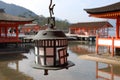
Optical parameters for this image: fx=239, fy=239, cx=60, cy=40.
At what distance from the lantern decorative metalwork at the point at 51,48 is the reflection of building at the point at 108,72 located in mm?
10594

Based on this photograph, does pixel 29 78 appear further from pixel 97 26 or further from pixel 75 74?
pixel 97 26

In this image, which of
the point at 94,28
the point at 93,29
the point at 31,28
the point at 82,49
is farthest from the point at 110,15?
the point at 31,28

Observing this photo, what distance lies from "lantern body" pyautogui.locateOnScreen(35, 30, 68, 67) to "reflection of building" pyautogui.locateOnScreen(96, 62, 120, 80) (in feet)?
34.8

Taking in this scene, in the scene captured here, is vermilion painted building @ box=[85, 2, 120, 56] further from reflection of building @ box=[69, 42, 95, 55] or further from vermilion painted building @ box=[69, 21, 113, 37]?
vermilion painted building @ box=[69, 21, 113, 37]

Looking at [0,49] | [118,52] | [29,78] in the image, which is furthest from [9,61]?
[118,52]

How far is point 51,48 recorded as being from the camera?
5.29 metres

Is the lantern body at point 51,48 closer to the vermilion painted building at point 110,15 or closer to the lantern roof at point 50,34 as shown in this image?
the lantern roof at point 50,34

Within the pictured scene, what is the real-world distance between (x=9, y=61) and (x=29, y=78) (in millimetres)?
8682

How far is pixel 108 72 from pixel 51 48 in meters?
12.8

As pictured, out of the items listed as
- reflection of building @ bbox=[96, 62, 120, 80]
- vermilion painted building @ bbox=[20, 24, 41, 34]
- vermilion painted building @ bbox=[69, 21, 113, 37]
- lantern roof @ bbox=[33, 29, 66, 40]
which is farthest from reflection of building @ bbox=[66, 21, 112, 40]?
lantern roof @ bbox=[33, 29, 66, 40]

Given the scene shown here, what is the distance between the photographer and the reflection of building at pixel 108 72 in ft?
51.3

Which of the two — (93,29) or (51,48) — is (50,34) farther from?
(93,29)

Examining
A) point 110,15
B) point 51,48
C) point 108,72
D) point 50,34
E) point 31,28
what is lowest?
point 108,72

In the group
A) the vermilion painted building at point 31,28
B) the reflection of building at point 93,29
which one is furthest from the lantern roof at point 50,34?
the vermilion painted building at point 31,28
